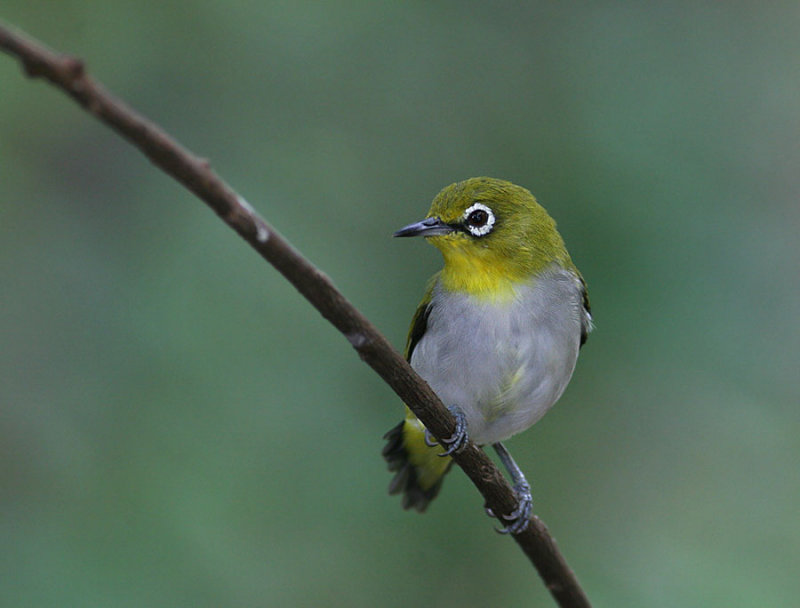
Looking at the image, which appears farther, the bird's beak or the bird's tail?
the bird's tail

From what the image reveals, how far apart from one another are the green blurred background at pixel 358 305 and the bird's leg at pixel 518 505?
24.6 inches

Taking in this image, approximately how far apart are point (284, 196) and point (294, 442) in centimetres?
134

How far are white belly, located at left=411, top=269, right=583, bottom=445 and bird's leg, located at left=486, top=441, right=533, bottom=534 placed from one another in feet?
1.22

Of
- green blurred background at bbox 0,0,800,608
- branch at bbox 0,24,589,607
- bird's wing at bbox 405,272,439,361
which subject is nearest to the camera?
branch at bbox 0,24,589,607

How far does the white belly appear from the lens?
12.2ft

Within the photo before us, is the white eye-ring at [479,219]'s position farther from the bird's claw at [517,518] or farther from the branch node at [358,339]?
the branch node at [358,339]

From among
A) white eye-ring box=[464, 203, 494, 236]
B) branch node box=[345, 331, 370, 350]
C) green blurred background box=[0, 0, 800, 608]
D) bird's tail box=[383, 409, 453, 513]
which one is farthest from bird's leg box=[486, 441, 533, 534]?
branch node box=[345, 331, 370, 350]

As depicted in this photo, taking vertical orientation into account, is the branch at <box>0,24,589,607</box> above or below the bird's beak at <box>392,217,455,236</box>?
below

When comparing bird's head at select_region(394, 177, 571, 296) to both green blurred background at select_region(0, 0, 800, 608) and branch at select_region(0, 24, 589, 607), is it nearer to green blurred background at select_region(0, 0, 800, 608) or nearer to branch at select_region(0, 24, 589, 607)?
branch at select_region(0, 24, 589, 607)

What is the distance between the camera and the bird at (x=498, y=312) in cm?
358

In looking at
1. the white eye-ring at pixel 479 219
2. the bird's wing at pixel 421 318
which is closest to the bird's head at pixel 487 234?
the white eye-ring at pixel 479 219

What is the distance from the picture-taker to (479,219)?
11.7 ft

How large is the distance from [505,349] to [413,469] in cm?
105

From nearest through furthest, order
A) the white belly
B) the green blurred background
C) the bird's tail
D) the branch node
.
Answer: the branch node < the white belly < the bird's tail < the green blurred background
